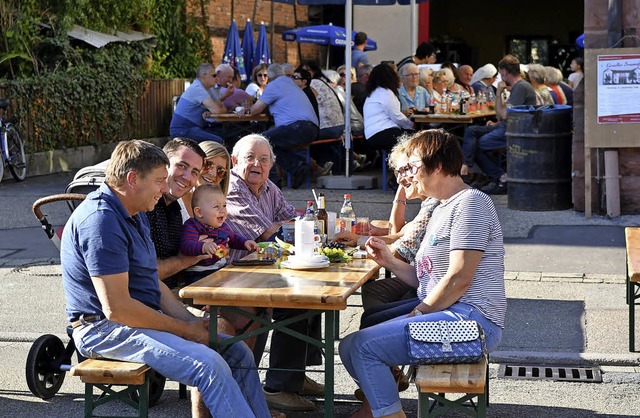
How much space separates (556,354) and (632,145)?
207 inches

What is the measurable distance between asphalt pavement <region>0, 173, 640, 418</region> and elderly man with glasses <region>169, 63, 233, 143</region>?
2367 mm

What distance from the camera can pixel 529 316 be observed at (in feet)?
26.4

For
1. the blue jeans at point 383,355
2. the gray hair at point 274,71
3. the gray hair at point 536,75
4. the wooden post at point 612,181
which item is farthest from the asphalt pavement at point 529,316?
the gray hair at point 274,71

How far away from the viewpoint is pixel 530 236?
1115cm

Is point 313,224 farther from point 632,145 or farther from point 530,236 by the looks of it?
point 632,145

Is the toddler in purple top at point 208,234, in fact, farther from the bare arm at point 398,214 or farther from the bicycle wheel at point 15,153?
the bicycle wheel at point 15,153

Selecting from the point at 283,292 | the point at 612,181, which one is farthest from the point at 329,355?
the point at 612,181

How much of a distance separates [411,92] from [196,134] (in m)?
2.94

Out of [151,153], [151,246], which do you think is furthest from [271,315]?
[151,153]

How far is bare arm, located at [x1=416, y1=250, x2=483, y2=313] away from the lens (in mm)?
5012

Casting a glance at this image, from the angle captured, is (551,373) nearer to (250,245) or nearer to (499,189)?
(250,245)

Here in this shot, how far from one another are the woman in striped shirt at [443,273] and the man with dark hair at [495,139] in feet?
28.5

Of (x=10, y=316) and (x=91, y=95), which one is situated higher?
(x=91, y=95)

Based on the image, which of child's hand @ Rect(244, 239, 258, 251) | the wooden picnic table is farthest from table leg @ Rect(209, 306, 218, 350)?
child's hand @ Rect(244, 239, 258, 251)
